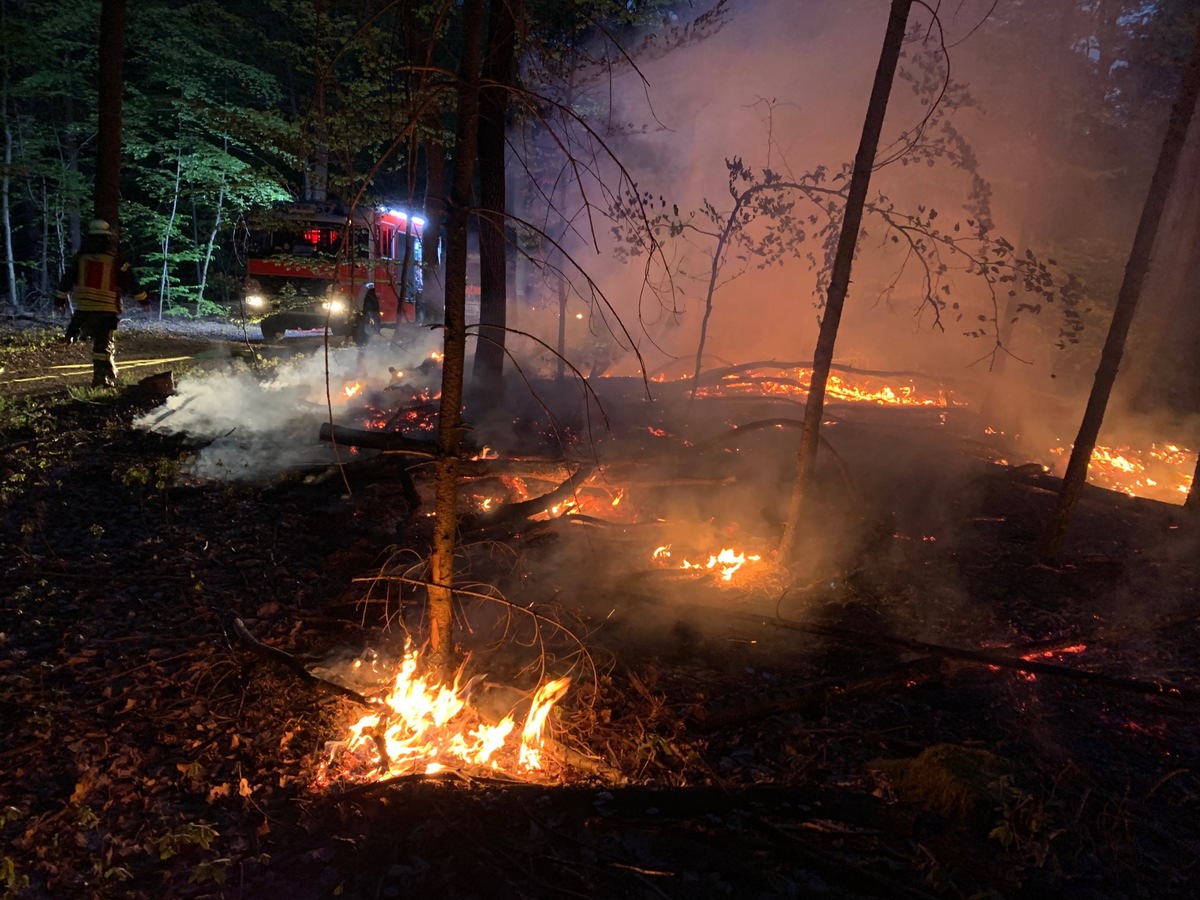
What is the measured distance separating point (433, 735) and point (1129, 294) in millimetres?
7607

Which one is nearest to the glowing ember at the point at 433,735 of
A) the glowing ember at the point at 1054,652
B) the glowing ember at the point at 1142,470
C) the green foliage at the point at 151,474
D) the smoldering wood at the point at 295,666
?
the smoldering wood at the point at 295,666

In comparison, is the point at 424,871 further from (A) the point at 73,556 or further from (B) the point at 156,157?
(B) the point at 156,157

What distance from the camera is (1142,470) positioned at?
14.7m

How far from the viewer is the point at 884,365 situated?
19.6 m

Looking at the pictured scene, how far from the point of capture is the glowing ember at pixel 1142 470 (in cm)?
1406

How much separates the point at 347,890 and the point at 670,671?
9.18ft

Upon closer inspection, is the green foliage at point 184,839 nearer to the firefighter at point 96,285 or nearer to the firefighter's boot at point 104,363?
the firefighter at point 96,285

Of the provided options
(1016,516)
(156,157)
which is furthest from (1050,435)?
(156,157)

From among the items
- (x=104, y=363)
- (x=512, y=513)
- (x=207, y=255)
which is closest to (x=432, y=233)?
(x=104, y=363)

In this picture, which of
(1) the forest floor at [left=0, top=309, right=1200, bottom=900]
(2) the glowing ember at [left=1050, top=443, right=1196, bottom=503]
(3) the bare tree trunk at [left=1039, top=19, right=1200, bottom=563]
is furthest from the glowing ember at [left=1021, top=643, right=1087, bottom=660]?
(2) the glowing ember at [left=1050, top=443, right=1196, bottom=503]

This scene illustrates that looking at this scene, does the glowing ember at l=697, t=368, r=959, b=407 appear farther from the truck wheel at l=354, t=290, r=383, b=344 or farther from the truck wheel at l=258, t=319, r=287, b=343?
the truck wheel at l=258, t=319, r=287, b=343

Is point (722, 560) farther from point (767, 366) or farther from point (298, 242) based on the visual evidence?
point (298, 242)

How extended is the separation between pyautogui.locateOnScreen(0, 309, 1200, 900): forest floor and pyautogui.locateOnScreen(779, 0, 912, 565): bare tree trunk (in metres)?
1.06

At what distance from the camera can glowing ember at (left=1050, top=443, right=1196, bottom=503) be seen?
554 inches
